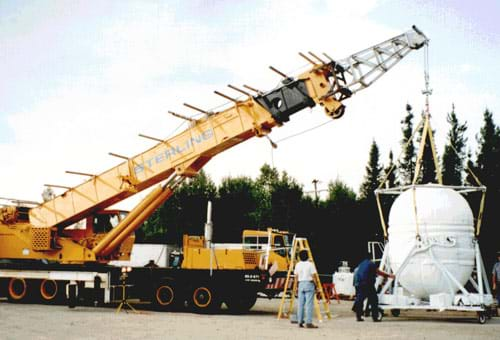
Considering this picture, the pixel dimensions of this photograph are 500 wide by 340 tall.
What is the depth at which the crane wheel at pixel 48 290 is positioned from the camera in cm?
1922

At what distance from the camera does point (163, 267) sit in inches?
739

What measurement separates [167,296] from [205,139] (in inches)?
185

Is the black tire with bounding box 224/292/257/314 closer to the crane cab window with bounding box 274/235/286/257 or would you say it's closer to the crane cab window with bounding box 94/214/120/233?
the crane cab window with bounding box 274/235/286/257

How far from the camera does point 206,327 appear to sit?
43.7 feet

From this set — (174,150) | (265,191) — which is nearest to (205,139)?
(174,150)

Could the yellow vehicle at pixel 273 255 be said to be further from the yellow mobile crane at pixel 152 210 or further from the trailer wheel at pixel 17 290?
the trailer wheel at pixel 17 290

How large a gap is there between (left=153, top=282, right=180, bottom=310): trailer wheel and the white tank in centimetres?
621

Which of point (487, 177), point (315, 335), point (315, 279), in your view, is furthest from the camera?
point (487, 177)

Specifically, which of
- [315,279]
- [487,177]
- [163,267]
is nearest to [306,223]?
[487,177]

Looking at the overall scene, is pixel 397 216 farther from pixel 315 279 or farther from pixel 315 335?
pixel 315 335

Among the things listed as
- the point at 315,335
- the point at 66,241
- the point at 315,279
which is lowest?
the point at 315,335

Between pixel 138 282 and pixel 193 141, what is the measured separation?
14.7ft

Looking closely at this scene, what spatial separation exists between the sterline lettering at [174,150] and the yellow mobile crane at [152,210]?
0.09 feet

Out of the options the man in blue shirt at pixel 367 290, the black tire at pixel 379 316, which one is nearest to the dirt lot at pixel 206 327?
the black tire at pixel 379 316
